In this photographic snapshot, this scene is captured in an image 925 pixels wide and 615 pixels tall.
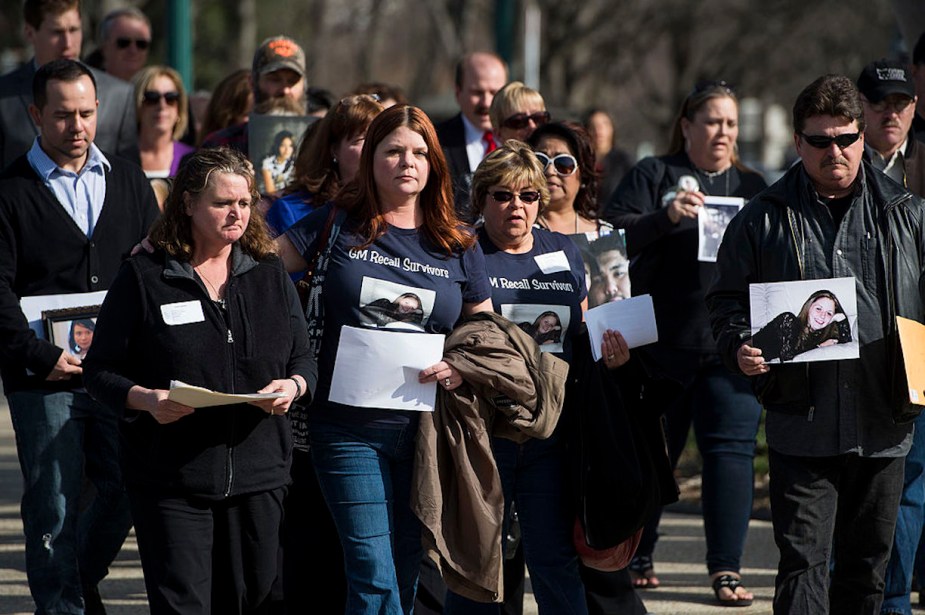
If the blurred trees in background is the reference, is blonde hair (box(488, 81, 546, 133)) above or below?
below

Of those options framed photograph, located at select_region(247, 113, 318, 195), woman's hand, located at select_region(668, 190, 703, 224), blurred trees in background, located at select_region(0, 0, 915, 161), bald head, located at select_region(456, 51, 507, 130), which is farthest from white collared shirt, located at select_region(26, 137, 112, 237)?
blurred trees in background, located at select_region(0, 0, 915, 161)

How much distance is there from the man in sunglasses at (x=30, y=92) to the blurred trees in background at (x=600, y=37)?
17.5 m

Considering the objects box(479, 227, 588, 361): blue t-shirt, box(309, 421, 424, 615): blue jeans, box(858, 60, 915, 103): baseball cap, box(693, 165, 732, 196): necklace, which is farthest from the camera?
box(693, 165, 732, 196): necklace

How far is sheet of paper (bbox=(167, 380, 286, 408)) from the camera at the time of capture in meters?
4.40

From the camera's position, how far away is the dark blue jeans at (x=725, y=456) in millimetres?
6863

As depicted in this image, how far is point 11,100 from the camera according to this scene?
22.1ft

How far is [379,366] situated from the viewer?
4957mm

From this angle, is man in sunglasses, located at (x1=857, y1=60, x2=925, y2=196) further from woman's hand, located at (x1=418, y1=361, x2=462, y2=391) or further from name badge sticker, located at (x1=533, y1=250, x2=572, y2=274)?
woman's hand, located at (x1=418, y1=361, x2=462, y2=391)

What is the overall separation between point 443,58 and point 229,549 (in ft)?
106

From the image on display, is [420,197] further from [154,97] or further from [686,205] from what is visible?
[154,97]

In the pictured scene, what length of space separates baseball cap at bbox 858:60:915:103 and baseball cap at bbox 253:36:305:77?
2.88 meters

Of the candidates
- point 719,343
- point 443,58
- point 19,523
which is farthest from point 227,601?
point 443,58

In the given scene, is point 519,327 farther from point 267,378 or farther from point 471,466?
point 267,378

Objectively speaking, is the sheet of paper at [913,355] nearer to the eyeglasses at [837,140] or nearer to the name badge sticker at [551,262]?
the eyeglasses at [837,140]
